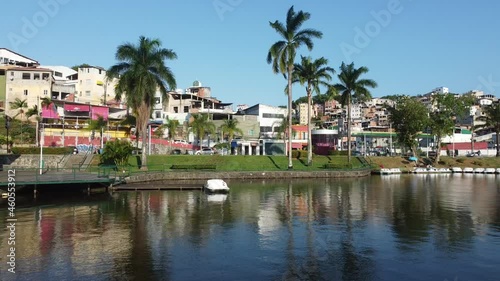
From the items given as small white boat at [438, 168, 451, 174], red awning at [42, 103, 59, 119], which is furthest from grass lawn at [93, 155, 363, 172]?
red awning at [42, 103, 59, 119]

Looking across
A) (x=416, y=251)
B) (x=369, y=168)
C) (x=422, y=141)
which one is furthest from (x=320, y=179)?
(x=422, y=141)

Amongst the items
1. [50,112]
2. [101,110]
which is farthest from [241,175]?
[101,110]

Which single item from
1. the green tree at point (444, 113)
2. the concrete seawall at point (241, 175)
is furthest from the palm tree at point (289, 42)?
the green tree at point (444, 113)

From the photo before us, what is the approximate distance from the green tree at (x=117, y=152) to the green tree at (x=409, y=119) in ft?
198

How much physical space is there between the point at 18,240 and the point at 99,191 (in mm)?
22304

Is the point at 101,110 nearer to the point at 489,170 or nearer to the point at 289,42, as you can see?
the point at 289,42

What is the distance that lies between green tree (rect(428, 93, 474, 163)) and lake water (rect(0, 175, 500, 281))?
5233cm

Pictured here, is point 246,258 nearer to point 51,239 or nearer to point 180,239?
point 180,239

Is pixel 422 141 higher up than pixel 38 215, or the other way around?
pixel 422 141

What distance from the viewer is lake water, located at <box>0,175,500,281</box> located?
17016 millimetres

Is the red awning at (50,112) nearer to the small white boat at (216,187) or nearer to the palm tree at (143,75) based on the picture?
the palm tree at (143,75)

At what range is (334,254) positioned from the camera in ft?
64.1

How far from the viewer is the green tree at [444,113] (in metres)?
88.4

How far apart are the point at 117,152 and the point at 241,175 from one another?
18685 millimetres
